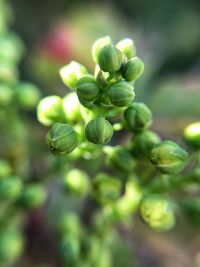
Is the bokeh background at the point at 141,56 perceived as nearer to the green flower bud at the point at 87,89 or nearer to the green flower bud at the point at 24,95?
the green flower bud at the point at 24,95

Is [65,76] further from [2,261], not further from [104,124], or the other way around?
[2,261]

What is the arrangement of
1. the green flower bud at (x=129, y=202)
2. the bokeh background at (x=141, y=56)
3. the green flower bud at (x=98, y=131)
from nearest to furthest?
the green flower bud at (x=98, y=131)
the green flower bud at (x=129, y=202)
the bokeh background at (x=141, y=56)

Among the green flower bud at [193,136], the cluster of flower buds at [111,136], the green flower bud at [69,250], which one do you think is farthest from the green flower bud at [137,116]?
the green flower bud at [69,250]

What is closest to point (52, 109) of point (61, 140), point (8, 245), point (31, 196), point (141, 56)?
point (61, 140)

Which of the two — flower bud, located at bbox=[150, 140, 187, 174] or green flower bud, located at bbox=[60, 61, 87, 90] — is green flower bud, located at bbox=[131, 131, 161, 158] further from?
green flower bud, located at bbox=[60, 61, 87, 90]

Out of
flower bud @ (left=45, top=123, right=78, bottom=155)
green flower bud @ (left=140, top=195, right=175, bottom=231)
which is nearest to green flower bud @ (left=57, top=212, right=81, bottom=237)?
green flower bud @ (left=140, top=195, right=175, bottom=231)

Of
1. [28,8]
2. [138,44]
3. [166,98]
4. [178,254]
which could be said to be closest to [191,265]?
[178,254]
